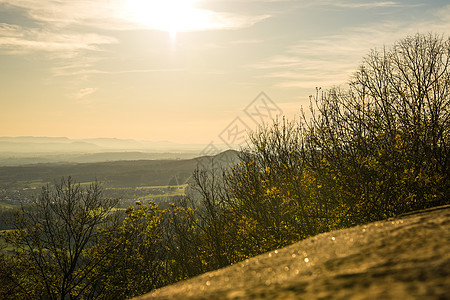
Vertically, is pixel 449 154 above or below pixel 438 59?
below

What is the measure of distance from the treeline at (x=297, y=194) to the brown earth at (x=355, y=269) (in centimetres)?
962

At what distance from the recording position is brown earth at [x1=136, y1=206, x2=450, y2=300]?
1971mm

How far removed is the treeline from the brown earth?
379 inches

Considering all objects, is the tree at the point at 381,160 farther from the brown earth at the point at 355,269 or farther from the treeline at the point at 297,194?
the brown earth at the point at 355,269

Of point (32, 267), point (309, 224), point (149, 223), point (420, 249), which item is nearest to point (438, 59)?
point (309, 224)

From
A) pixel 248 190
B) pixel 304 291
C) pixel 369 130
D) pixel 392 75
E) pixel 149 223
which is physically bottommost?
pixel 149 223

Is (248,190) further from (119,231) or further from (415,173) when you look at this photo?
(119,231)

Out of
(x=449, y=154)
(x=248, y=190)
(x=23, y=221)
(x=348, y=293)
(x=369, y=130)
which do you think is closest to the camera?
(x=348, y=293)

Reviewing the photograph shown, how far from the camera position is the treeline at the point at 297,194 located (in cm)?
1399

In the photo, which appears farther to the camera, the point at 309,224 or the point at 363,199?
the point at 309,224

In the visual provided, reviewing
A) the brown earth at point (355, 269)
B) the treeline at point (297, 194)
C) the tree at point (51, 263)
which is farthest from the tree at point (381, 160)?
the tree at point (51, 263)

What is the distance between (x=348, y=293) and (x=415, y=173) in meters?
13.3

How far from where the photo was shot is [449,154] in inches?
570

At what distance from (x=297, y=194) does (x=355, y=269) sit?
46.5 ft
